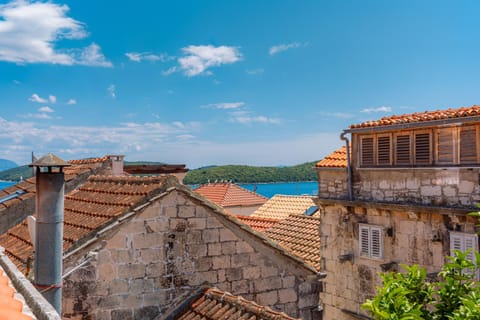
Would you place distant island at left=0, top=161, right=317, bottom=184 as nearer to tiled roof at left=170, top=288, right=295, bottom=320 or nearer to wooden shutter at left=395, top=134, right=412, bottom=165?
wooden shutter at left=395, top=134, right=412, bottom=165

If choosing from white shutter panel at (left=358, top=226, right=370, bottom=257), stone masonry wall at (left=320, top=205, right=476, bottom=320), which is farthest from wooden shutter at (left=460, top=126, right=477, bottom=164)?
white shutter panel at (left=358, top=226, right=370, bottom=257)

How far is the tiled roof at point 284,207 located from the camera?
27.1 metres

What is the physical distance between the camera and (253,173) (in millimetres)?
122688

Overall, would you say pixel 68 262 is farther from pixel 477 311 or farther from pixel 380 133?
pixel 380 133

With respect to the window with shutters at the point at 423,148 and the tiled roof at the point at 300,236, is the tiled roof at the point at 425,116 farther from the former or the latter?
the tiled roof at the point at 300,236

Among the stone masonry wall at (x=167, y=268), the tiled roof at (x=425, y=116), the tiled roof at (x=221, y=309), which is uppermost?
the tiled roof at (x=425, y=116)

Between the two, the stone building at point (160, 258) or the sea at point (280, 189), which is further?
the sea at point (280, 189)

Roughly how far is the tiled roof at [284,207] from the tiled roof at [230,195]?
126 inches

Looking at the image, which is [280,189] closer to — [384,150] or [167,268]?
[384,150]

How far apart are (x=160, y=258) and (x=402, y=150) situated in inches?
349

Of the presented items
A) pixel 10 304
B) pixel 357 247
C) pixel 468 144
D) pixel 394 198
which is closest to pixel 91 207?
pixel 10 304

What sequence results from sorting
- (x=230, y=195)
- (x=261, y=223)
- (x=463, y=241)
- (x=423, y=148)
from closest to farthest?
(x=463, y=241), (x=423, y=148), (x=261, y=223), (x=230, y=195)

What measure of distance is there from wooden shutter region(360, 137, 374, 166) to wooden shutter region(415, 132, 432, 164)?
1.50 meters

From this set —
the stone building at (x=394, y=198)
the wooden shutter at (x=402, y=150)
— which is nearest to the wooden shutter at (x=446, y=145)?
the stone building at (x=394, y=198)
